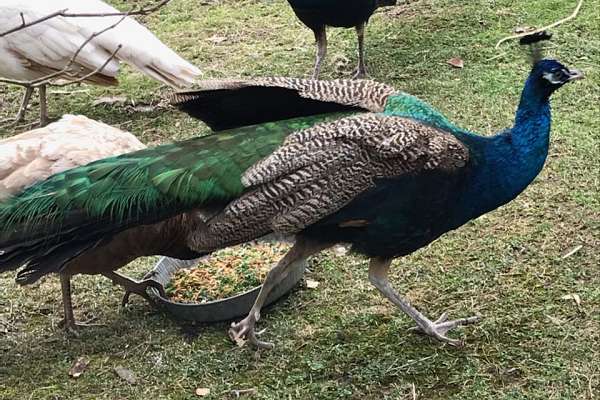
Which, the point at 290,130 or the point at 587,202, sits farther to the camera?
the point at 587,202

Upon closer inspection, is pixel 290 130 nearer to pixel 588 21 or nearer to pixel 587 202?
pixel 587 202

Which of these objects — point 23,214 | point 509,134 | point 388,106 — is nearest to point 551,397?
point 509,134

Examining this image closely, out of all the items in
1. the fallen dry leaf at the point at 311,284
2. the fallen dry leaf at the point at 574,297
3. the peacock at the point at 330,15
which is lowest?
the fallen dry leaf at the point at 311,284

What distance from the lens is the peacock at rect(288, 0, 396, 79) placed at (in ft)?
16.9


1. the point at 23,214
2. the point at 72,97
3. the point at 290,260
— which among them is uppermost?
the point at 23,214

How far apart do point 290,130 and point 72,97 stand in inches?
124

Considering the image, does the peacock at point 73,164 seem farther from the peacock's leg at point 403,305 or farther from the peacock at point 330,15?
the peacock at point 330,15

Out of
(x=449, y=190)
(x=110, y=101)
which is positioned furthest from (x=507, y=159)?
(x=110, y=101)

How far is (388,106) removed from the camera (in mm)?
3059

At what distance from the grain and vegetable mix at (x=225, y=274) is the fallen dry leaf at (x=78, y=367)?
0.46m

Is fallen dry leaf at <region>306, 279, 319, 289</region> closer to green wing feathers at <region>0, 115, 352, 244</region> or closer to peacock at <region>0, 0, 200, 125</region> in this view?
green wing feathers at <region>0, 115, 352, 244</region>

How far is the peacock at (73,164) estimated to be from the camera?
309cm

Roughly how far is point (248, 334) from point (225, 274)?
1.57 ft

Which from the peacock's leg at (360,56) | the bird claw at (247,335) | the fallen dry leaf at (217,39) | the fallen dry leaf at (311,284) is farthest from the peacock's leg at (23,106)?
the bird claw at (247,335)
